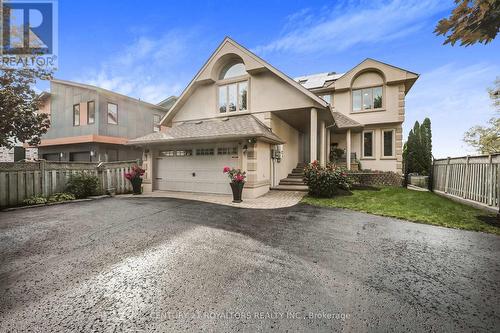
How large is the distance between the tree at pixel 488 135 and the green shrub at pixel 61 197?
28542mm

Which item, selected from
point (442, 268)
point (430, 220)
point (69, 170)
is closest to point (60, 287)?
point (442, 268)

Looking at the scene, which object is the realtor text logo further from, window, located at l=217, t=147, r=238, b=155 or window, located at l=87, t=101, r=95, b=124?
window, located at l=217, t=147, r=238, b=155

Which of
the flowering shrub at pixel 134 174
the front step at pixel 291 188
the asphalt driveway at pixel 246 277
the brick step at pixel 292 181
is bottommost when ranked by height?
the asphalt driveway at pixel 246 277

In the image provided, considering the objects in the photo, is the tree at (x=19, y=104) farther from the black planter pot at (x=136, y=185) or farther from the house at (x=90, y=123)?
the black planter pot at (x=136, y=185)

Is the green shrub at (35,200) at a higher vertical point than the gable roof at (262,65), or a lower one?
lower

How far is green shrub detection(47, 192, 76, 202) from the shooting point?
325 inches

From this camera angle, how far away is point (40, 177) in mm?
8250

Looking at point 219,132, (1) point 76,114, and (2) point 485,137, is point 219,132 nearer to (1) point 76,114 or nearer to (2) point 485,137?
(1) point 76,114

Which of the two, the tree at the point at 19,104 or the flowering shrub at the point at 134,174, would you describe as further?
the flowering shrub at the point at 134,174

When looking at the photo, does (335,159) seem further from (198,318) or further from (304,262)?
(198,318)

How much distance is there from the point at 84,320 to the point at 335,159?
604 inches

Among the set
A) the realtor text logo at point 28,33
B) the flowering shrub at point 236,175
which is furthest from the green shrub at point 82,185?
the flowering shrub at point 236,175

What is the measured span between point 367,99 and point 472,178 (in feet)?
30.8

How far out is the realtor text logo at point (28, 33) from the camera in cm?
818
